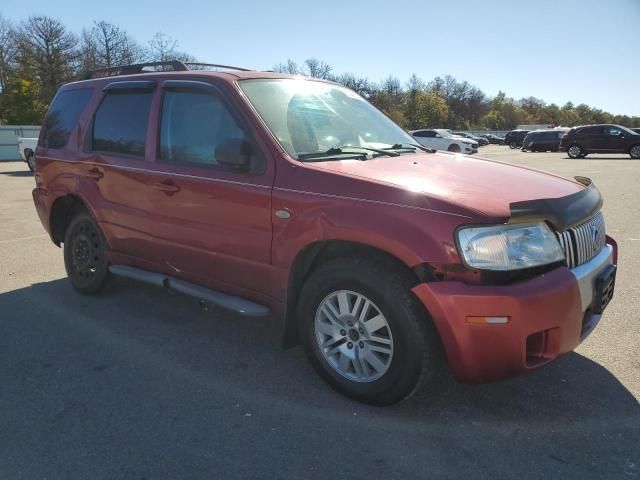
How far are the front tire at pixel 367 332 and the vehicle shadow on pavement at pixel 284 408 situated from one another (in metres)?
0.17

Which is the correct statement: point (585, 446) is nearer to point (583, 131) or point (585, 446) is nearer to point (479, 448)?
point (479, 448)

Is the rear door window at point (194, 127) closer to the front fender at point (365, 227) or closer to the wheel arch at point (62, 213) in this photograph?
the front fender at point (365, 227)

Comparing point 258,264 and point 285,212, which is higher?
point 285,212

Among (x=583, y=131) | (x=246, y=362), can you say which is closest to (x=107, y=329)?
(x=246, y=362)

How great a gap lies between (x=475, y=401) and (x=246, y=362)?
1530 mm

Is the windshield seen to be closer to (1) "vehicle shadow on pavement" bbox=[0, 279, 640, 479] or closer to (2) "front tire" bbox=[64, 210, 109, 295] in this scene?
(1) "vehicle shadow on pavement" bbox=[0, 279, 640, 479]

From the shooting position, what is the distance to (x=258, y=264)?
11.2 feet

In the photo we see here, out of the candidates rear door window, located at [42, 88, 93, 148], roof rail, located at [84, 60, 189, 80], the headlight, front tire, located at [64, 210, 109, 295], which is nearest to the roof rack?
roof rail, located at [84, 60, 189, 80]

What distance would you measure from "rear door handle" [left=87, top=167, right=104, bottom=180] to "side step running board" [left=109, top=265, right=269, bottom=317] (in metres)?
0.79

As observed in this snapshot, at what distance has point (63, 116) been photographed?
5176 millimetres

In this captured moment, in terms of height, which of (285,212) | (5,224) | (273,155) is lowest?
(5,224)

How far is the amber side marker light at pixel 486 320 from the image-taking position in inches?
98.8

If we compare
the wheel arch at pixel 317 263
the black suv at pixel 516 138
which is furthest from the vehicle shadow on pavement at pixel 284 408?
the black suv at pixel 516 138

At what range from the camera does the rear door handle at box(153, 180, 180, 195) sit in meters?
3.83
